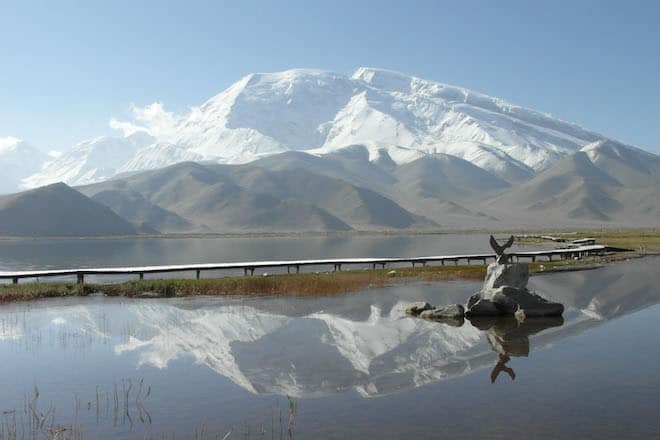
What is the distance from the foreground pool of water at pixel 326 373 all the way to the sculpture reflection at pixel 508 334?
0.38 ft

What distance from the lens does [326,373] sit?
21.7m

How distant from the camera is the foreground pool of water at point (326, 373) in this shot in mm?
16391

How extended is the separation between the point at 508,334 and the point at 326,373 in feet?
32.4

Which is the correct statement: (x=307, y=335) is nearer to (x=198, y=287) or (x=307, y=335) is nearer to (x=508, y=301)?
(x=508, y=301)

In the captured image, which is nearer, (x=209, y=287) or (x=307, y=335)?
Answer: (x=307, y=335)

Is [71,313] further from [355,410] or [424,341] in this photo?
[355,410]

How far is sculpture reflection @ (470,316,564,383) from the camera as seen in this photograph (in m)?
→ 22.6

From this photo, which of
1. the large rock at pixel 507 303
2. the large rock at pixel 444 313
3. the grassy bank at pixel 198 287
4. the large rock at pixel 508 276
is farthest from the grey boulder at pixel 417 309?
the grassy bank at pixel 198 287

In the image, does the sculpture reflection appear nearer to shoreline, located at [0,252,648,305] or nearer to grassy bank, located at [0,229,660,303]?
shoreline, located at [0,252,648,305]

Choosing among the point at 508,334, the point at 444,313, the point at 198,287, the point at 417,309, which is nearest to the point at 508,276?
the point at 444,313

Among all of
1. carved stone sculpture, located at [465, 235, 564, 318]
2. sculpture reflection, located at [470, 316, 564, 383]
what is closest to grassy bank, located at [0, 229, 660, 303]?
carved stone sculpture, located at [465, 235, 564, 318]

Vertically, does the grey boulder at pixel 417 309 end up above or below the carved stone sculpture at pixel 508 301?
below

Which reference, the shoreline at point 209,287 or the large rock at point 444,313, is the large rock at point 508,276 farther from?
the shoreline at point 209,287

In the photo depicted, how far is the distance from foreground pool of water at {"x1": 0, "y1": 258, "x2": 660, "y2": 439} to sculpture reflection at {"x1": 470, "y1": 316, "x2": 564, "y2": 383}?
12 centimetres
